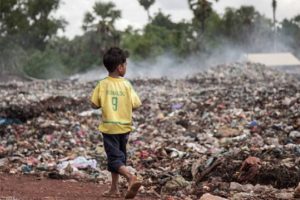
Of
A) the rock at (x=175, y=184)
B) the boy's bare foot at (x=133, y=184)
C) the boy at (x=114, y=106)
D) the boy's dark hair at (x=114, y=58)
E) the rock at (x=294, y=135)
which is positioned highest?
the boy's dark hair at (x=114, y=58)

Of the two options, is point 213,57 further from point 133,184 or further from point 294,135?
point 133,184

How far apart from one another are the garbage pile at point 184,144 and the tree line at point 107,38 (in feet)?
97.8

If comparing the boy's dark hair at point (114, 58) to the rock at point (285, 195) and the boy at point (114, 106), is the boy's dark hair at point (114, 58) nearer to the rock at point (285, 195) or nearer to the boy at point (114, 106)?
the boy at point (114, 106)

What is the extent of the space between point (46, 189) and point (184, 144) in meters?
3.40

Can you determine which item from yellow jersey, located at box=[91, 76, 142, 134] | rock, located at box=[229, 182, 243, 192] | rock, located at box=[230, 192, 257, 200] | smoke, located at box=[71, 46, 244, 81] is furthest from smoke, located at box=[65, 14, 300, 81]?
yellow jersey, located at box=[91, 76, 142, 134]

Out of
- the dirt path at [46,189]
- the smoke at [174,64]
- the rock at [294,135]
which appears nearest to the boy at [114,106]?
the dirt path at [46,189]

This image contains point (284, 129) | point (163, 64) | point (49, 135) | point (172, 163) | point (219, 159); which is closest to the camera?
point (219, 159)

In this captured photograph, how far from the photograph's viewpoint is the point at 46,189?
17.1 feet

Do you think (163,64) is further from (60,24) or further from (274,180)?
(274,180)

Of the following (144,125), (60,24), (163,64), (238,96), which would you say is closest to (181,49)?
(163,64)

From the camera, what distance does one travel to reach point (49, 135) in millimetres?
9930

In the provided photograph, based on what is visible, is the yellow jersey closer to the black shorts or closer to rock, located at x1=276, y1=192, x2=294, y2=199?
the black shorts

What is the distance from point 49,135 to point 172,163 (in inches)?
148

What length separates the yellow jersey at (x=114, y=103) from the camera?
173 inches
